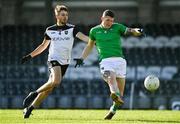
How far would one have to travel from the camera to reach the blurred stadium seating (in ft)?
88.5

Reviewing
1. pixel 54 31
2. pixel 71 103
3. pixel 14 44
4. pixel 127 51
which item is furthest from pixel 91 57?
pixel 54 31

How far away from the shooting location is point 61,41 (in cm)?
1466

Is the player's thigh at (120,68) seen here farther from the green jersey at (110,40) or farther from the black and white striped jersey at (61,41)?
the black and white striped jersey at (61,41)

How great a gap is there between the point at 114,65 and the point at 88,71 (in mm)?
16186

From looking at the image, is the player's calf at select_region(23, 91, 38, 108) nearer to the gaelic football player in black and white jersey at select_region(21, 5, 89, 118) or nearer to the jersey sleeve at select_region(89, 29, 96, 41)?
the gaelic football player in black and white jersey at select_region(21, 5, 89, 118)

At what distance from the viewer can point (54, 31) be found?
14664 millimetres

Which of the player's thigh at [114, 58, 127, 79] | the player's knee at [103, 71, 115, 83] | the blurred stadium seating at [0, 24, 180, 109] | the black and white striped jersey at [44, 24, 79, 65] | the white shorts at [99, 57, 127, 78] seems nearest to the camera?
the player's knee at [103, 71, 115, 83]

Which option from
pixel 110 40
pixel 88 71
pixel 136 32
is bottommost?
pixel 88 71

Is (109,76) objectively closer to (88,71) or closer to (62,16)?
(62,16)

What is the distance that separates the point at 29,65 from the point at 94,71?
Result: 2828 millimetres

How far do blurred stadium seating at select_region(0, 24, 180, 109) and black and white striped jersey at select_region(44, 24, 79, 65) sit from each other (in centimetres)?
1196

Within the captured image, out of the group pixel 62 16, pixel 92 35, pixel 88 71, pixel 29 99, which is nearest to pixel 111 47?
pixel 92 35

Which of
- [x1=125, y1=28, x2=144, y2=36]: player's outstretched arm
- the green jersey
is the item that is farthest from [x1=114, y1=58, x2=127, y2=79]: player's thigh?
[x1=125, y1=28, x2=144, y2=36]: player's outstretched arm

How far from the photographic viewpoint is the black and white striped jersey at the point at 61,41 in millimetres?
14625
